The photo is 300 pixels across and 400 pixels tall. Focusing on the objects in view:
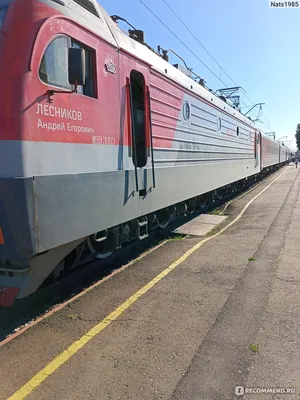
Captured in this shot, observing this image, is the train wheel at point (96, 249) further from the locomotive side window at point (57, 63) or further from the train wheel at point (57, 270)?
the locomotive side window at point (57, 63)

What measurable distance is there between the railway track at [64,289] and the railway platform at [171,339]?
0.23 meters

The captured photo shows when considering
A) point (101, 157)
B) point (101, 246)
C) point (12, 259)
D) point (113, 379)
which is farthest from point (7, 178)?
point (101, 246)

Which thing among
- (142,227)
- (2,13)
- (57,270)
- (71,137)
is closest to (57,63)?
(2,13)

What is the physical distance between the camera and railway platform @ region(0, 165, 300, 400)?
9.62ft

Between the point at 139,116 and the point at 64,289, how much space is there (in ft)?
9.13

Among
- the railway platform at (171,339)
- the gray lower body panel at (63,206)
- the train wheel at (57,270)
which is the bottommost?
the railway platform at (171,339)

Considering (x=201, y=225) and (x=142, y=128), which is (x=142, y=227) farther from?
(x=201, y=225)

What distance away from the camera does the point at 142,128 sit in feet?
19.3

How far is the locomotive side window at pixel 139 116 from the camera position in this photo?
5691 millimetres

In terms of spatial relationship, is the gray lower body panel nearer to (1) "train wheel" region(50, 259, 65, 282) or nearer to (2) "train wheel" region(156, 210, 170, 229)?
(1) "train wheel" region(50, 259, 65, 282)

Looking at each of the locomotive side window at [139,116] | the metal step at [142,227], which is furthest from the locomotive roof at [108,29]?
the metal step at [142,227]

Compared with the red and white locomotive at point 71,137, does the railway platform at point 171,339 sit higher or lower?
lower

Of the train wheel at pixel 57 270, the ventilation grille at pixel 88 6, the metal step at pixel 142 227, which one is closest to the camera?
the ventilation grille at pixel 88 6

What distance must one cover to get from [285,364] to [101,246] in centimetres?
303
